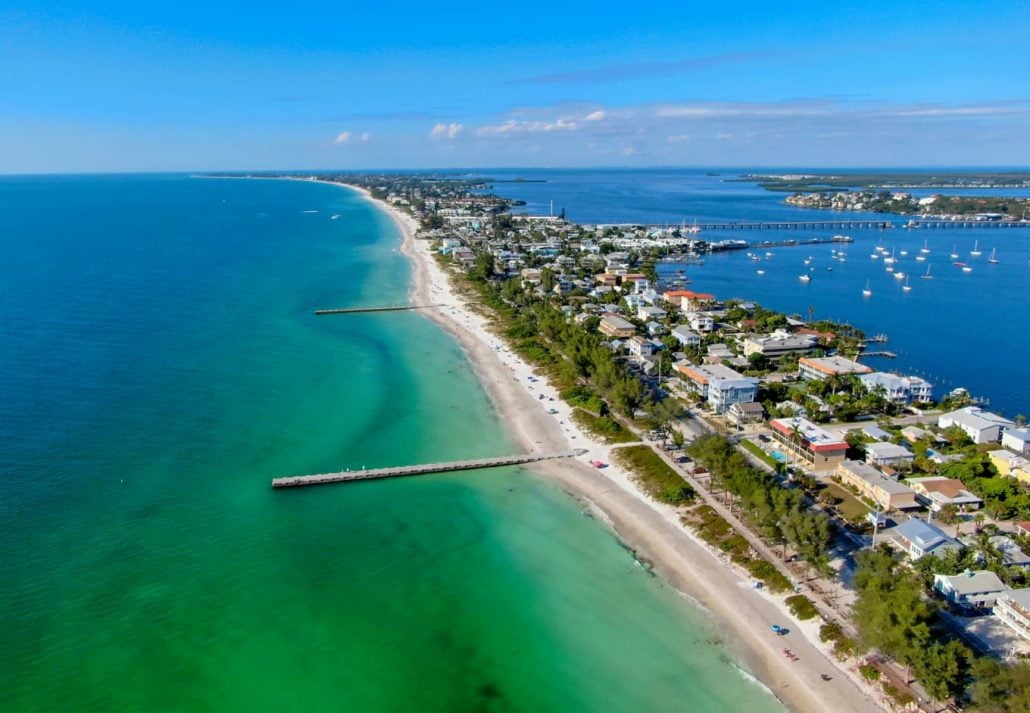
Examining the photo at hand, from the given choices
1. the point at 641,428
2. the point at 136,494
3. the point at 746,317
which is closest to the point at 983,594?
the point at 641,428

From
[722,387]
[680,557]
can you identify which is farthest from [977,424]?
[680,557]

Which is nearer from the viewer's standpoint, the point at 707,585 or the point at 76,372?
the point at 707,585

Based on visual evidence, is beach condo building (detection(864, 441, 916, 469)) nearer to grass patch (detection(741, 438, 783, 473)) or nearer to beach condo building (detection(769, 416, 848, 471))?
beach condo building (detection(769, 416, 848, 471))

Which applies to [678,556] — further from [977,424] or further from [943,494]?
[977,424]

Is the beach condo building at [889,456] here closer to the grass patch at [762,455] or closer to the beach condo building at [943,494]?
the beach condo building at [943,494]

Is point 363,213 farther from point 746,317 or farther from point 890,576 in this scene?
point 890,576

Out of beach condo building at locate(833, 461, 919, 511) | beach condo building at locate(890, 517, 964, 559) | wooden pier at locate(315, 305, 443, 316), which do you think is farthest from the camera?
wooden pier at locate(315, 305, 443, 316)

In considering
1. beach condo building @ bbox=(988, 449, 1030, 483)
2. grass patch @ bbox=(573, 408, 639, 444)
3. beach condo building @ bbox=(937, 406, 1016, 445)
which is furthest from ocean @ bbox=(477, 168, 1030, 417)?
grass patch @ bbox=(573, 408, 639, 444)
